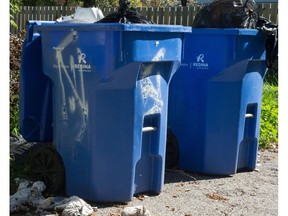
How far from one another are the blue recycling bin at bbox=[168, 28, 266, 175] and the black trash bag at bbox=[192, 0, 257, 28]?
242 millimetres

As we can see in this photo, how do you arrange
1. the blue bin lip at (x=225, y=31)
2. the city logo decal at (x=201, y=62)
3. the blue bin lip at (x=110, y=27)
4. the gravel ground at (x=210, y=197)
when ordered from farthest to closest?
the city logo decal at (x=201, y=62), the blue bin lip at (x=225, y=31), the gravel ground at (x=210, y=197), the blue bin lip at (x=110, y=27)

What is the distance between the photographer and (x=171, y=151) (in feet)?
19.3

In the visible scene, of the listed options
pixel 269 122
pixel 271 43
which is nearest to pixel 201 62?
pixel 271 43

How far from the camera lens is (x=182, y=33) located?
489 centimetres

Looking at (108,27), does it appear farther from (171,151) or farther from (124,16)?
(171,151)

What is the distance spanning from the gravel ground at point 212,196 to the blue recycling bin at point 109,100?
0.59ft

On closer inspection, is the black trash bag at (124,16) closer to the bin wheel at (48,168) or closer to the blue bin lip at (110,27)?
the blue bin lip at (110,27)

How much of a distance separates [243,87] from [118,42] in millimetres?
1858

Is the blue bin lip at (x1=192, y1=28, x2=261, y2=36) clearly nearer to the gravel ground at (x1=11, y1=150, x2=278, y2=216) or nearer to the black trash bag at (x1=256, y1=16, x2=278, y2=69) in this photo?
the black trash bag at (x1=256, y1=16, x2=278, y2=69)

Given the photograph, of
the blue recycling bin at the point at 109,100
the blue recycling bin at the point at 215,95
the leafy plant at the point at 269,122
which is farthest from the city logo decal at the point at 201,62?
the leafy plant at the point at 269,122

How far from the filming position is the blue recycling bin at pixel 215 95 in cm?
556
